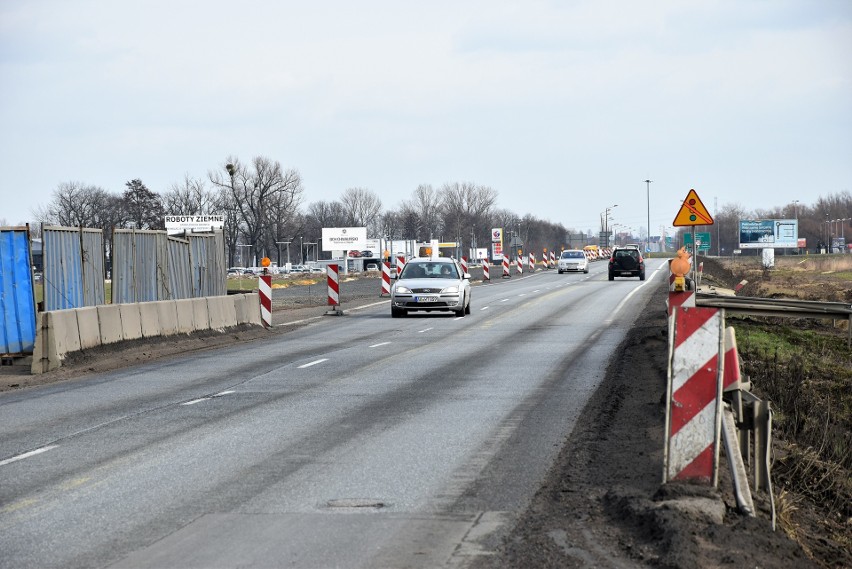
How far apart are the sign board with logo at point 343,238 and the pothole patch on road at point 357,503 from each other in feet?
434

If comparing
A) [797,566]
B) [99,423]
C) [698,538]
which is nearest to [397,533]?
[698,538]

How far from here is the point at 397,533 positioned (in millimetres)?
6727

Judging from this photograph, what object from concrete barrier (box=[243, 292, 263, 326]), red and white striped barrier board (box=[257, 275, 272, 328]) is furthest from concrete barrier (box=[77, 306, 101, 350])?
red and white striped barrier board (box=[257, 275, 272, 328])

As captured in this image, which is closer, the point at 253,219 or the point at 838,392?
the point at 838,392

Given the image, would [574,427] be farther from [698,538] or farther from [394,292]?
[394,292]

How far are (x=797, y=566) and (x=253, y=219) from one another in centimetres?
12544

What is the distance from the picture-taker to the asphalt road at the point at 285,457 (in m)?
6.54

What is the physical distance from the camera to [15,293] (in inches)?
742

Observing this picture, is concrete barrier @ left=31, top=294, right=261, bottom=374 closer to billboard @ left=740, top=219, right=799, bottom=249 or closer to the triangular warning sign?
the triangular warning sign

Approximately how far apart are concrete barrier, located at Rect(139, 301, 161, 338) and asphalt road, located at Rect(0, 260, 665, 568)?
2908mm

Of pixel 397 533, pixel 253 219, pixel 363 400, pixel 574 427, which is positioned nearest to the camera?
pixel 397 533

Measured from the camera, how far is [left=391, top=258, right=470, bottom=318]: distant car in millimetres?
31625

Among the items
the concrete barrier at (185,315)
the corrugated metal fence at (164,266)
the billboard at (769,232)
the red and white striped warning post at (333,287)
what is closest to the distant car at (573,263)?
the red and white striped warning post at (333,287)

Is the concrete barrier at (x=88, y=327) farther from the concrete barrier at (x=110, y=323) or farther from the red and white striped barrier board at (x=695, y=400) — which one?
the red and white striped barrier board at (x=695, y=400)
